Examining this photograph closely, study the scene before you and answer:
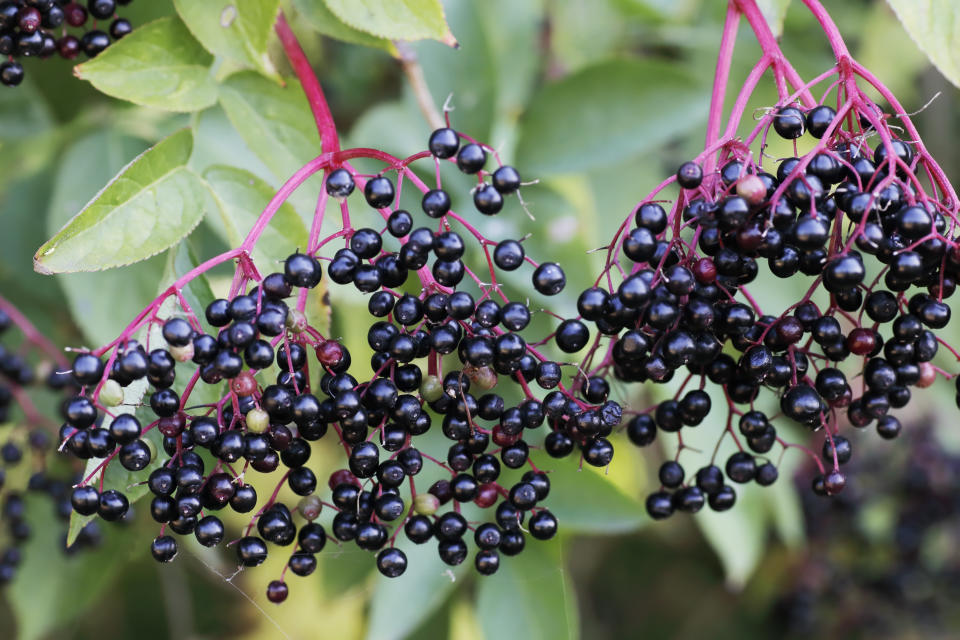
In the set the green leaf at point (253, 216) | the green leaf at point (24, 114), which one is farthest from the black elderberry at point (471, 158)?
the green leaf at point (24, 114)

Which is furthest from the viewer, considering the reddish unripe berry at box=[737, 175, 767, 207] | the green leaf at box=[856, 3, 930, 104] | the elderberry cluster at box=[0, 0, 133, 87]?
the green leaf at box=[856, 3, 930, 104]

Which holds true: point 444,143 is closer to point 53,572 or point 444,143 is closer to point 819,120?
point 819,120

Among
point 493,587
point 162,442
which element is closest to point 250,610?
point 493,587

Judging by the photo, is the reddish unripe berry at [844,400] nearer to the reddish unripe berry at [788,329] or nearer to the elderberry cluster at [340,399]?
the reddish unripe berry at [788,329]

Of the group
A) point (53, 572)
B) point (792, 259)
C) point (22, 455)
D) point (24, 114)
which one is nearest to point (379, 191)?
point (792, 259)

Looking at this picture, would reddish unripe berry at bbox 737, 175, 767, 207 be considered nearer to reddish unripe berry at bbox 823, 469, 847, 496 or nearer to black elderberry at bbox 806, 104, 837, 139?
black elderberry at bbox 806, 104, 837, 139

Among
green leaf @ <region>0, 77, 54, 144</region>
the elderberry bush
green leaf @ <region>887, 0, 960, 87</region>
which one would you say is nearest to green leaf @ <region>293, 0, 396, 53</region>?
the elderberry bush

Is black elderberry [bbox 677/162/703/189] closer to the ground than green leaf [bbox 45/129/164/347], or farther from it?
farther from it

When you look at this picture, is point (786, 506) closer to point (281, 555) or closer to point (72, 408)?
point (281, 555)
